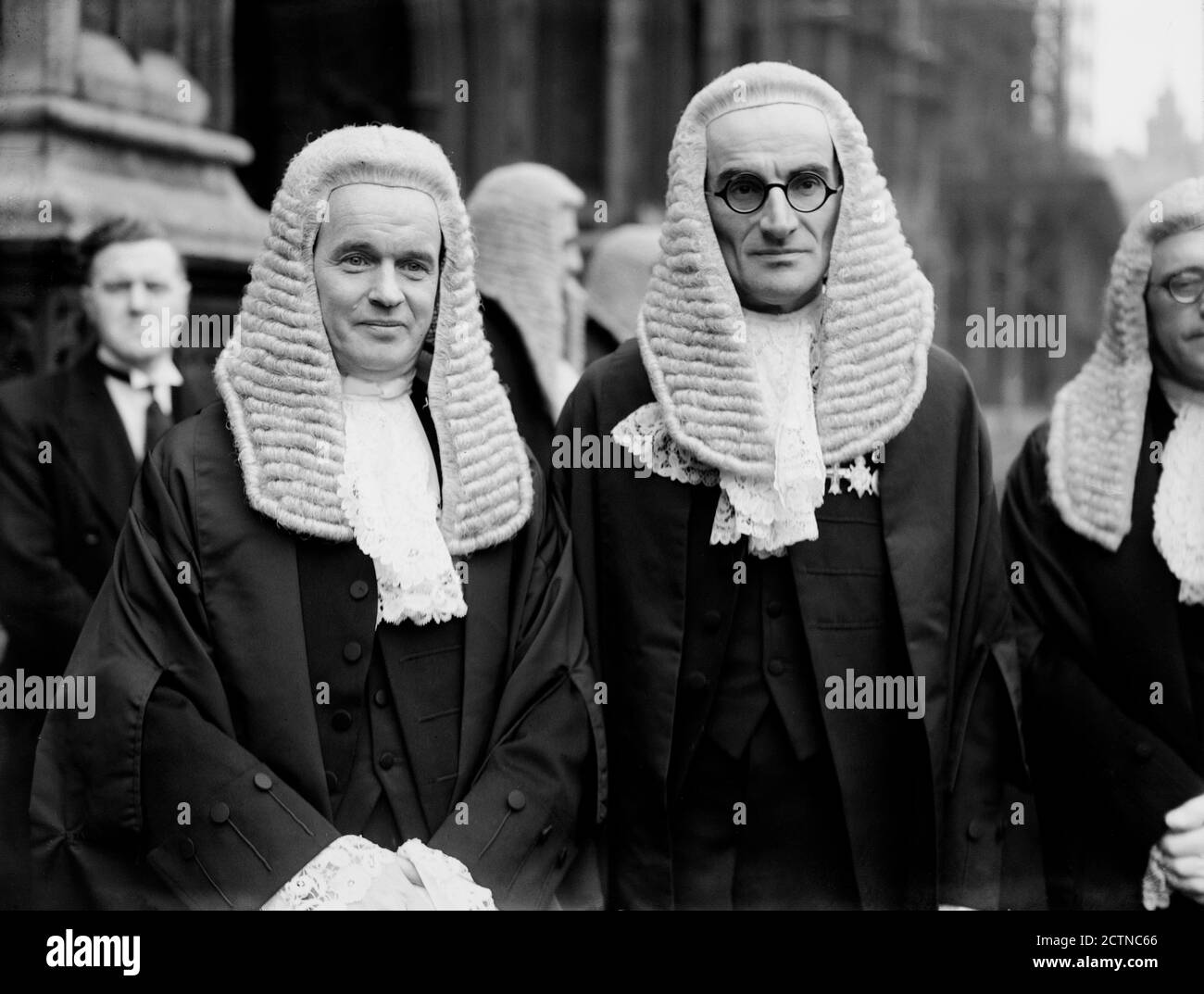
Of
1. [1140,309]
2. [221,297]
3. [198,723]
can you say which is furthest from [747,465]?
[221,297]

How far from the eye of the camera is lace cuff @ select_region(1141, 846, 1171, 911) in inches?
141

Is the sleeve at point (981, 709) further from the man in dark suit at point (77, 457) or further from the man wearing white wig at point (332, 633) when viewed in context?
the man in dark suit at point (77, 457)

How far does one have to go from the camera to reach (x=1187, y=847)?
3525mm

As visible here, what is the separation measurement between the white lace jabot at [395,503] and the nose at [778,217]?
85cm

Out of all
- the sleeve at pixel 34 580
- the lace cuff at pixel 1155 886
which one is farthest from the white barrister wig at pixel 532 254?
the lace cuff at pixel 1155 886

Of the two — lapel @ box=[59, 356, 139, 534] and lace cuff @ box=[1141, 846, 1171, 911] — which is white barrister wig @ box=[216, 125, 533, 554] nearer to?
lapel @ box=[59, 356, 139, 534]

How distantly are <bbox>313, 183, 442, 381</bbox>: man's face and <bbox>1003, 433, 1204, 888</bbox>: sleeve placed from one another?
151 centimetres

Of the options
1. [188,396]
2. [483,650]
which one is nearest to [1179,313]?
[483,650]

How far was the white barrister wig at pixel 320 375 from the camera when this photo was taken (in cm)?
329

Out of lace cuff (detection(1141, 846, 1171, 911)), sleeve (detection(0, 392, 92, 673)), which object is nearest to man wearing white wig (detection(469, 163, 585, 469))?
sleeve (detection(0, 392, 92, 673))

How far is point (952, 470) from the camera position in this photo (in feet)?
11.6

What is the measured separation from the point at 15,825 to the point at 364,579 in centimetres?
143
